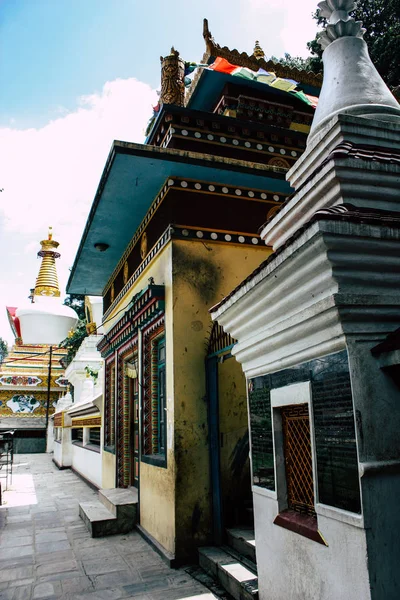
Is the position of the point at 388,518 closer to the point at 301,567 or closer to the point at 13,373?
the point at 301,567

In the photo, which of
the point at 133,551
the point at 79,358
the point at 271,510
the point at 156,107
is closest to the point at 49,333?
the point at 79,358

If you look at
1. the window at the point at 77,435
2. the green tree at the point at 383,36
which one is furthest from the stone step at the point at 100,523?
the green tree at the point at 383,36

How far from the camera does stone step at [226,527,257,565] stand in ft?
18.0

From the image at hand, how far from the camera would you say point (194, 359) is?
22.1 ft

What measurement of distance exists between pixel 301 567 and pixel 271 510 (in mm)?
562

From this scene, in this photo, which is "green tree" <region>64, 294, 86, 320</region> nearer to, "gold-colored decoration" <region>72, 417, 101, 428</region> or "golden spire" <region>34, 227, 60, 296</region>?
"golden spire" <region>34, 227, 60, 296</region>

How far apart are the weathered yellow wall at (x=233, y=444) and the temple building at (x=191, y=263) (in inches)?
0.5

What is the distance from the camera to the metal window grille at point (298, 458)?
3.75 metres

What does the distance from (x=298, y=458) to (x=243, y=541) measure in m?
2.33

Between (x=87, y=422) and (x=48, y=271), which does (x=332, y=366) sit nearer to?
(x=87, y=422)

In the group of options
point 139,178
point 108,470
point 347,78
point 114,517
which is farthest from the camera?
point 108,470

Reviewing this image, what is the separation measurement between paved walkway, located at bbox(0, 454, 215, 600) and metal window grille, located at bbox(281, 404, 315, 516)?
2000 millimetres

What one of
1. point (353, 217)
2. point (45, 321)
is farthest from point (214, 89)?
point (45, 321)

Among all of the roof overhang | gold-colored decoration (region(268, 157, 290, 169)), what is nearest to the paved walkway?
gold-colored decoration (region(268, 157, 290, 169))
